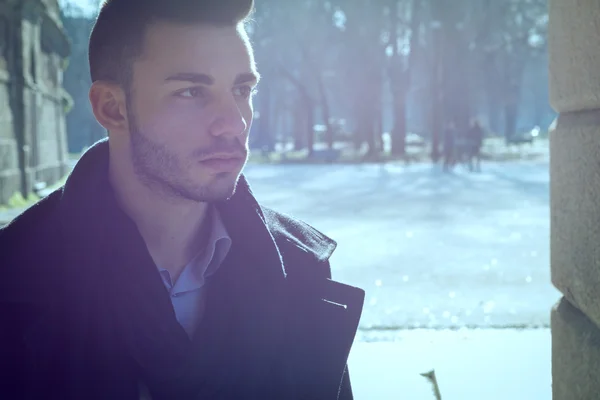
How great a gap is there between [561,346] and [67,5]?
27353mm

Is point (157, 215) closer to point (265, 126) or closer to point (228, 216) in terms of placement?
point (228, 216)

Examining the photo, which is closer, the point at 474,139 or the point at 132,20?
the point at 132,20

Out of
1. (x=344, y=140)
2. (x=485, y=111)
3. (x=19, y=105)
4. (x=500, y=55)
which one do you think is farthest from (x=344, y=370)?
(x=485, y=111)

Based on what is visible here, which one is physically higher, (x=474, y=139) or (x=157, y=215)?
(x=157, y=215)

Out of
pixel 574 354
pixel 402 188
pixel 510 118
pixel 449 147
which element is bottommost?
pixel 402 188

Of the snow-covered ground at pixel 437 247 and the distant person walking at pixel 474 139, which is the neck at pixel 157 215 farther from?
the distant person walking at pixel 474 139

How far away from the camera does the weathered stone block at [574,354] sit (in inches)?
80.7

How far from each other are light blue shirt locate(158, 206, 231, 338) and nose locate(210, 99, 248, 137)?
0.32 meters

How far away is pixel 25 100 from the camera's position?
13602 millimetres

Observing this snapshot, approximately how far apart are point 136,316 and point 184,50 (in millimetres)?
695

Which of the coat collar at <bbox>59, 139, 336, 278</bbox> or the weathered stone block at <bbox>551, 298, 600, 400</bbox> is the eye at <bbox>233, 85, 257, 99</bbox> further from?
the weathered stone block at <bbox>551, 298, 600, 400</bbox>

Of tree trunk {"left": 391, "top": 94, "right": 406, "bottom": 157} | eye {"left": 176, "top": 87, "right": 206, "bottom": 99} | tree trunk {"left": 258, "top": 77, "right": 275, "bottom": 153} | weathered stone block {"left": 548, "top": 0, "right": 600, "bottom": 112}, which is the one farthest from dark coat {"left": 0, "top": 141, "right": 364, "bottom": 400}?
tree trunk {"left": 258, "top": 77, "right": 275, "bottom": 153}

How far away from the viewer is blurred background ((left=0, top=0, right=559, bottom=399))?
4344 mm

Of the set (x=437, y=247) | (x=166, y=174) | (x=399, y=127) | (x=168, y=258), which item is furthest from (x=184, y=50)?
(x=399, y=127)
